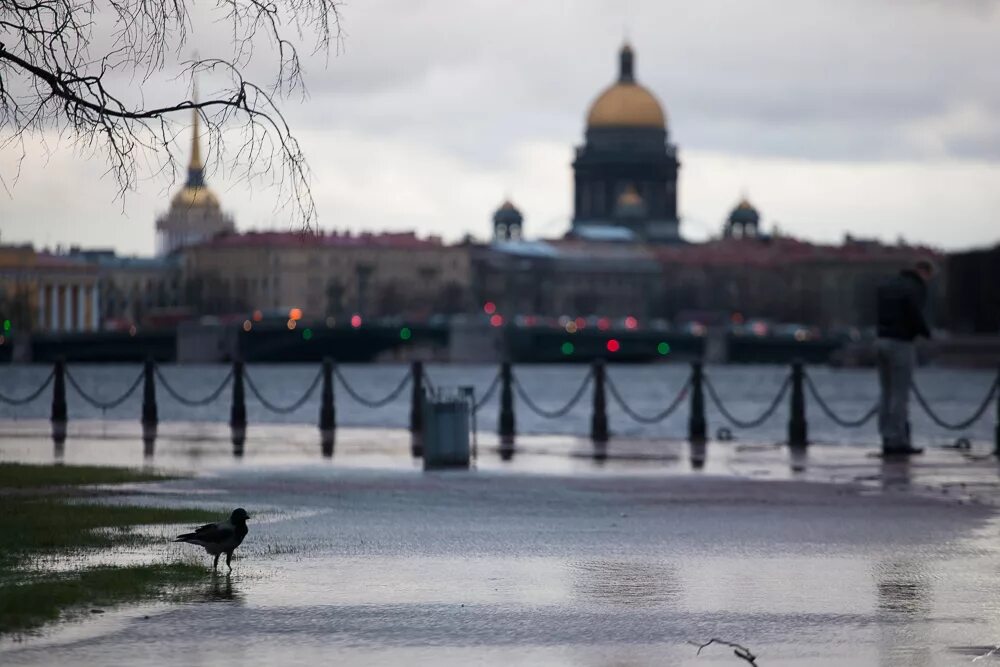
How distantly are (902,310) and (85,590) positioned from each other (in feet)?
43.1

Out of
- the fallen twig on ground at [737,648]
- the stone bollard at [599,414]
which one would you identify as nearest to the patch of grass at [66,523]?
the fallen twig on ground at [737,648]

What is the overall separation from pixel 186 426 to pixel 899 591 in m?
18.9

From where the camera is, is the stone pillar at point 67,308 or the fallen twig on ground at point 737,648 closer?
the fallen twig on ground at point 737,648

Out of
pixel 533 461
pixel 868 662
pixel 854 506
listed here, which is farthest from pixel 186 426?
pixel 868 662

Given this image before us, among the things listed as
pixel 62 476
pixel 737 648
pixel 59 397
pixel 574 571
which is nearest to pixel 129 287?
pixel 59 397

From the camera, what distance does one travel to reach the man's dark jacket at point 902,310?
74.8 ft

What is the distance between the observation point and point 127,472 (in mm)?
19109

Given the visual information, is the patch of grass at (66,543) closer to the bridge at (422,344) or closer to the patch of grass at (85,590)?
the patch of grass at (85,590)

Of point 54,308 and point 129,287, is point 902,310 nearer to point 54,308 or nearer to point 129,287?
point 54,308

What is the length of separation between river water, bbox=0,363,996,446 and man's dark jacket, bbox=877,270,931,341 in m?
5.69

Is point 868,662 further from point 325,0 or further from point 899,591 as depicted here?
point 325,0

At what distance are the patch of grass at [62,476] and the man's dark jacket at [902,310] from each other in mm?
7672

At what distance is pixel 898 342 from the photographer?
23.0 metres

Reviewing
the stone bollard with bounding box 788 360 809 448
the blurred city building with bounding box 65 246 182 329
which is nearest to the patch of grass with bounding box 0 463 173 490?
the stone bollard with bounding box 788 360 809 448
